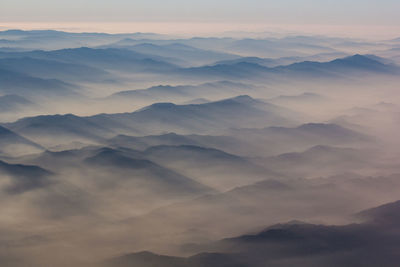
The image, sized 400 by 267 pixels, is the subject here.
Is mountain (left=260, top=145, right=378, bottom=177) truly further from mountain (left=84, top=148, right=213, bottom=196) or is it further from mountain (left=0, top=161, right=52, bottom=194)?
mountain (left=0, top=161, right=52, bottom=194)

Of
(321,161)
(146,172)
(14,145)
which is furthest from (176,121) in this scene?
(146,172)

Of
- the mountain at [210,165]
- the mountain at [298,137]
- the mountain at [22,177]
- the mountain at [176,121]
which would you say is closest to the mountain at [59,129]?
the mountain at [176,121]

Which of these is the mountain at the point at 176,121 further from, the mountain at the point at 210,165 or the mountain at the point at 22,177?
the mountain at the point at 22,177

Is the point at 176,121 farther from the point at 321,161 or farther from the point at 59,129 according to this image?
the point at 321,161

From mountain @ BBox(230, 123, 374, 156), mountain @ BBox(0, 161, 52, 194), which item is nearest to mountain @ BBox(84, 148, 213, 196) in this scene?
mountain @ BBox(0, 161, 52, 194)

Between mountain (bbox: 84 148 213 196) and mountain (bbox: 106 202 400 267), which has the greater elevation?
mountain (bbox: 84 148 213 196)

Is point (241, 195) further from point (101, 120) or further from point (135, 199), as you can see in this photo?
point (101, 120)

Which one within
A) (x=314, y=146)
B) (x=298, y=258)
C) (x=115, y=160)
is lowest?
(x=298, y=258)

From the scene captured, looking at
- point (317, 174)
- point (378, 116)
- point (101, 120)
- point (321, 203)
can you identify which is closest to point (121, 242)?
point (321, 203)

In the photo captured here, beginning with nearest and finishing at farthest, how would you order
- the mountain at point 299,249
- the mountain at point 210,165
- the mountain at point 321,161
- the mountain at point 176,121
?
the mountain at point 299,249
the mountain at point 210,165
the mountain at point 321,161
the mountain at point 176,121

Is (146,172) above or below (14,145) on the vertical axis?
below

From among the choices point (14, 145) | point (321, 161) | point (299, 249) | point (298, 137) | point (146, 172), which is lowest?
point (299, 249)
